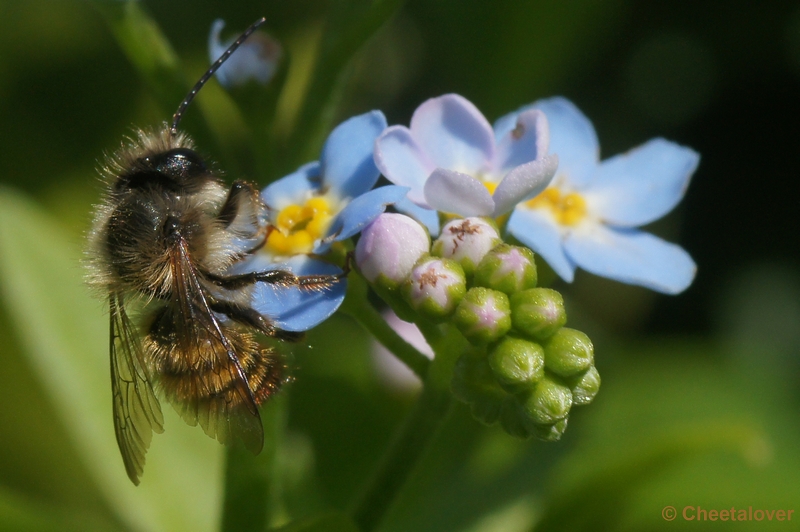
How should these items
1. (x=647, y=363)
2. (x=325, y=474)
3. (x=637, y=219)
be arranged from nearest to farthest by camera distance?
(x=637, y=219) → (x=325, y=474) → (x=647, y=363)

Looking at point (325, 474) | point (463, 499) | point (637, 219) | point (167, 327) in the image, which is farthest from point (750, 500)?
point (167, 327)

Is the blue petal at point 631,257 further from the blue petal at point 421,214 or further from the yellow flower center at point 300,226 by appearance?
the yellow flower center at point 300,226

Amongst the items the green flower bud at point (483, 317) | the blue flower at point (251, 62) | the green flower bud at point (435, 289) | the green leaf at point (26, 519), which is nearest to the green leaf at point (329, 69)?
the blue flower at point (251, 62)

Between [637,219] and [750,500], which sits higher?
[637,219]

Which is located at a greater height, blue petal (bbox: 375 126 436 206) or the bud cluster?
blue petal (bbox: 375 126 436 206)

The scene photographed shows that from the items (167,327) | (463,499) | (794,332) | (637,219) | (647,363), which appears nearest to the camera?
(167,327)

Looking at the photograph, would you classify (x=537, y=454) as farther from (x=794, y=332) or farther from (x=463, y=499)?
(x=794, y=332)

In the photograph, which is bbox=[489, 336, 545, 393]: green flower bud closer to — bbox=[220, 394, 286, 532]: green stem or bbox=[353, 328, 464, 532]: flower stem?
bbox=[353, 328, 464, 532]: flower stem

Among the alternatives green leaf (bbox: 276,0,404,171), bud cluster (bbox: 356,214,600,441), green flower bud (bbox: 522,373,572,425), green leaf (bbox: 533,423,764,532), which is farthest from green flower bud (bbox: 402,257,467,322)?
green leaf (bbox: 533,423,764,532)
